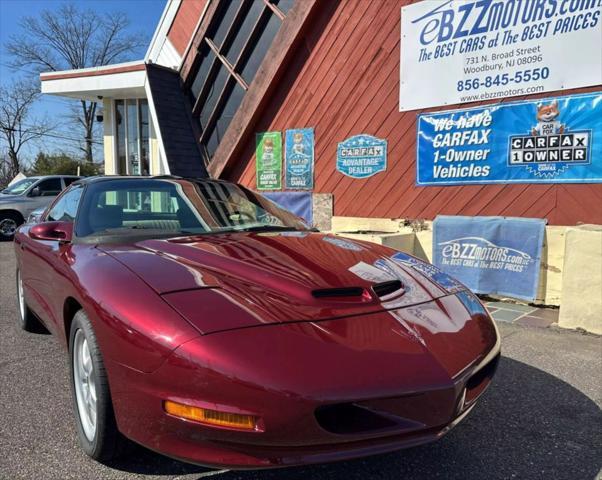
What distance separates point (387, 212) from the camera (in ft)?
24.0

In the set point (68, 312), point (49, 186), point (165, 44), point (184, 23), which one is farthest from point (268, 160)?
point (49, 186)

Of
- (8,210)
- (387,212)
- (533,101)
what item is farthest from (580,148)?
(8,210)

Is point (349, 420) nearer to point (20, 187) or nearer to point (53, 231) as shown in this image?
point (53, 231)

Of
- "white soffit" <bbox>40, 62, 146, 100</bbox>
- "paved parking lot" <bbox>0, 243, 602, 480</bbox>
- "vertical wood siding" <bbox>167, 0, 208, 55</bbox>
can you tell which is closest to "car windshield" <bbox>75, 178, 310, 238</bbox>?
"paved parking lot" <bbox>0, 243, 602, 480</bbox>

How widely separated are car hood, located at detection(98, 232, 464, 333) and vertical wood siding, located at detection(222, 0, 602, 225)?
12.0ft

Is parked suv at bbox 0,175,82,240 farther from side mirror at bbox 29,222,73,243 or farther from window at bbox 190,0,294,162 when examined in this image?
side mirror at bbox 29,222,73,243

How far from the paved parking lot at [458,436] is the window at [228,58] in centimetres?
747

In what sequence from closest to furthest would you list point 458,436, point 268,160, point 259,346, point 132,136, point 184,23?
point 259,346
point 458,436
point 268,160
point 184,23
point 132,136

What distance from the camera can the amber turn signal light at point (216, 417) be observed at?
67.6 inches

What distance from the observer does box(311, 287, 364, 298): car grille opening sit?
217cm

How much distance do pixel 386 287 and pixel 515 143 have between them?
4445 millimetres

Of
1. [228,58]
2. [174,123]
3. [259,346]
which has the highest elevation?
[228,58]

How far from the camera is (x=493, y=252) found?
233 inches

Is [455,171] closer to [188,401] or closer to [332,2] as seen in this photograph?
[332,2]
